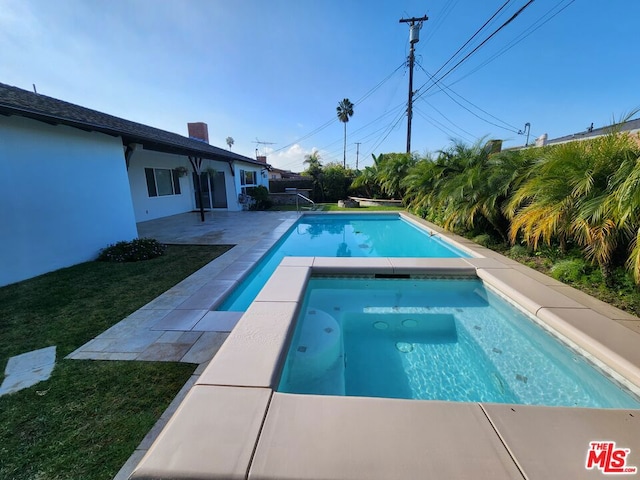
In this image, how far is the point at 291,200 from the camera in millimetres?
19797

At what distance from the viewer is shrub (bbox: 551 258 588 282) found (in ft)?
15.1

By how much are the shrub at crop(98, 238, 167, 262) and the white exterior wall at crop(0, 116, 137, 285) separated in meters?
0.32

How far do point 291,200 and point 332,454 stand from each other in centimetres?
1878

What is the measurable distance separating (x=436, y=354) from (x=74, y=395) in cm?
396

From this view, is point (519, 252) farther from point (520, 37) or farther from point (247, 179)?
point (247, 179)

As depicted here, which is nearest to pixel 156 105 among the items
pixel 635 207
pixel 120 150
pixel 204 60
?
pixel 204 60

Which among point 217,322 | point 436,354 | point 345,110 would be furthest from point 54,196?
point 345,110

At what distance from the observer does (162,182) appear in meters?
13.8

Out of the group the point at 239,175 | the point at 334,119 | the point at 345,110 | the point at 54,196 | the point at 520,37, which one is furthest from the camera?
the point at 334,119

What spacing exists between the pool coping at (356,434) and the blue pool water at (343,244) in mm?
2375

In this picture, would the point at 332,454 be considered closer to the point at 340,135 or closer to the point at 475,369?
the point at 475,369

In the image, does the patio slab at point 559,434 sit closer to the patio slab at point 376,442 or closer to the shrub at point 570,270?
the patio slab at point 376,442

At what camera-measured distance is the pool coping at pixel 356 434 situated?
1556 millimetres

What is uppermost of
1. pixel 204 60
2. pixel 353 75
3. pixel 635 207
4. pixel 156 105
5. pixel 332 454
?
pixel 353 75
